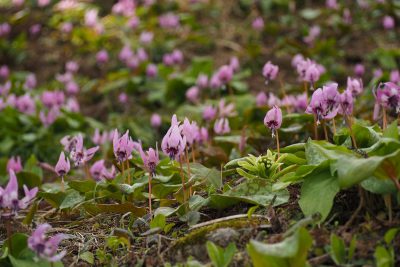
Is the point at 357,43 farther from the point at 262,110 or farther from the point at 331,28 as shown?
the point at 262,110

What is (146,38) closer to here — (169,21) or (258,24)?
(169,21)

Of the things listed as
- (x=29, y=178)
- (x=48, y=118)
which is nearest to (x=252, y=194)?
(x=29, y=178)

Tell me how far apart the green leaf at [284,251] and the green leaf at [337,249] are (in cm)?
9

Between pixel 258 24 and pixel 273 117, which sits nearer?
pixel 273 117

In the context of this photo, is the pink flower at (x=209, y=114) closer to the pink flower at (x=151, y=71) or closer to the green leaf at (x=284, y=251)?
the pink flower at (x=151, y=71)

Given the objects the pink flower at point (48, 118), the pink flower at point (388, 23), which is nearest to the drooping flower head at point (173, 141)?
the pink flower at point (48, 118)

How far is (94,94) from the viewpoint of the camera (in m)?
7.09

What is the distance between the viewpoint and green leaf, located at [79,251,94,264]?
2.64 meters

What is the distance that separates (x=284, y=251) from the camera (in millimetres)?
2064

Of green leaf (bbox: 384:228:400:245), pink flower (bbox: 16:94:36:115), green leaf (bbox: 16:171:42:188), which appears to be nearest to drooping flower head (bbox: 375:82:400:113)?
green leaf (bbox: 384:228:400:245)

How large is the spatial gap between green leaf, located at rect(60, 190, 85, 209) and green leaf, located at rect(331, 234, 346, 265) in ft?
4.79

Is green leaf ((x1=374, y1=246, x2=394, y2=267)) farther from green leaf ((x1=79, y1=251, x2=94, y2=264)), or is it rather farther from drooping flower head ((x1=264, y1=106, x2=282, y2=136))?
green leaf ((x1=79, y1=251, x2=94, y2=264))

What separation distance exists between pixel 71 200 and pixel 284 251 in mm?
1494

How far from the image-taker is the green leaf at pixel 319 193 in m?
2.33
